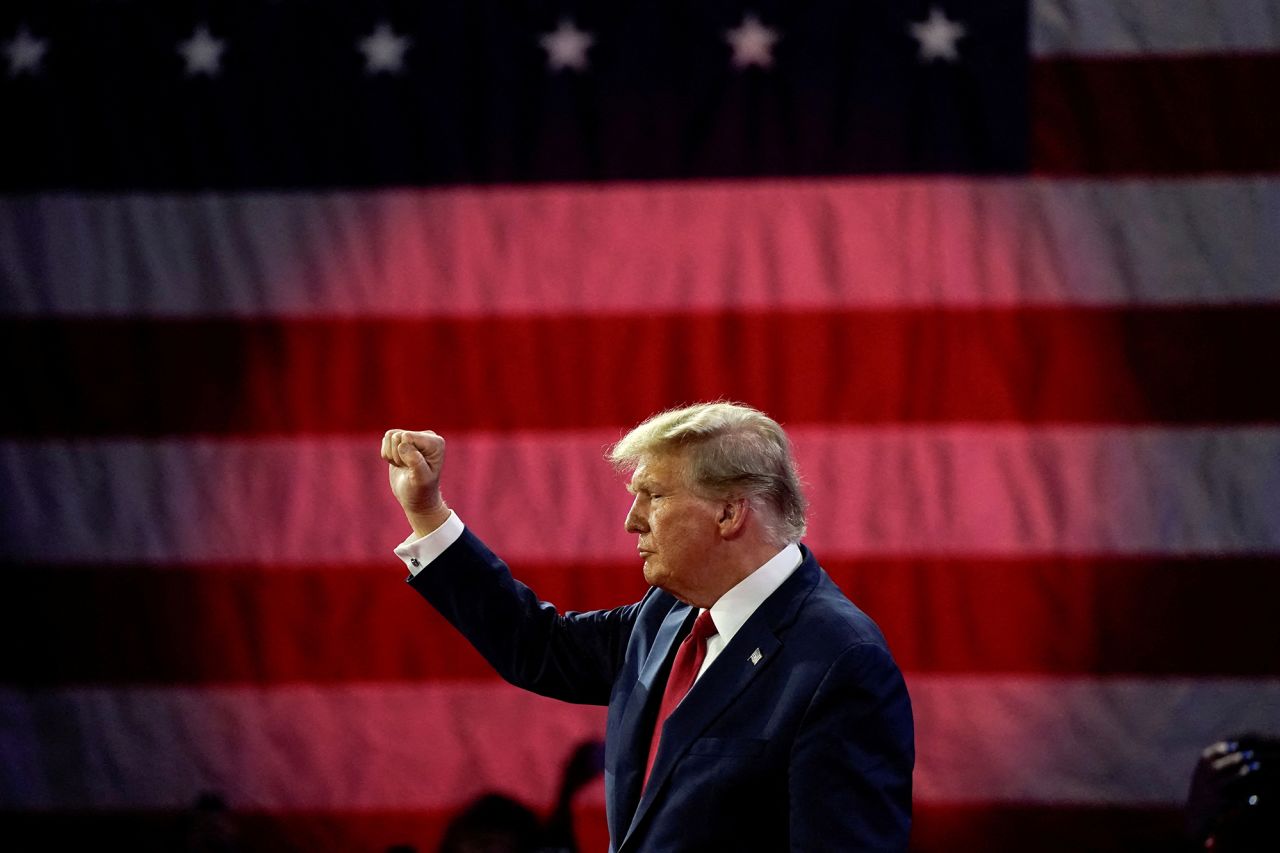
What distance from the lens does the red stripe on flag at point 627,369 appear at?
2.92m

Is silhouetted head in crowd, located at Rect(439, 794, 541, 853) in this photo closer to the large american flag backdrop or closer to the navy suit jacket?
the large american flag backdrop

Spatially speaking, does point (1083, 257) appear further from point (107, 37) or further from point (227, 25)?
point (107, 37)

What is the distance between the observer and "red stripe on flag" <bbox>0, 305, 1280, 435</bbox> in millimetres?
2916

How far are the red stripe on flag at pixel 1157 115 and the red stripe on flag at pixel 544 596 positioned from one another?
2.95 ft

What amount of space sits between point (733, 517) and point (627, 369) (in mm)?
1507

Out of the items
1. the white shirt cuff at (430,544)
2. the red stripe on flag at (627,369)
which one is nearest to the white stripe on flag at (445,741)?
the red stripe on flag at (627,369)

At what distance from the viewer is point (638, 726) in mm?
1562

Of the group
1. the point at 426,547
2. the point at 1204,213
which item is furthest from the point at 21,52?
the point at 1204,213

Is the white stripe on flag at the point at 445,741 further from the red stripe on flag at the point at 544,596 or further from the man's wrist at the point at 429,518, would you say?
the man's wrist at the point at 429,518

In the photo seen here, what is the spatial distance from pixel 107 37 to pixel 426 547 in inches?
A: 81.6

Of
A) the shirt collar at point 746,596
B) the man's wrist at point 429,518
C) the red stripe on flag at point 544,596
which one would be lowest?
the red stripe on flag at point 544,596

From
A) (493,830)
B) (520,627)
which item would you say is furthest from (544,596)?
(520,627)

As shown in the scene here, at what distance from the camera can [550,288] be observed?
3.04 m

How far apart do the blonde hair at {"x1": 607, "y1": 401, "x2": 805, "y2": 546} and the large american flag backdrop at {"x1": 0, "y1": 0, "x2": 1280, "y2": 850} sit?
1398mm
